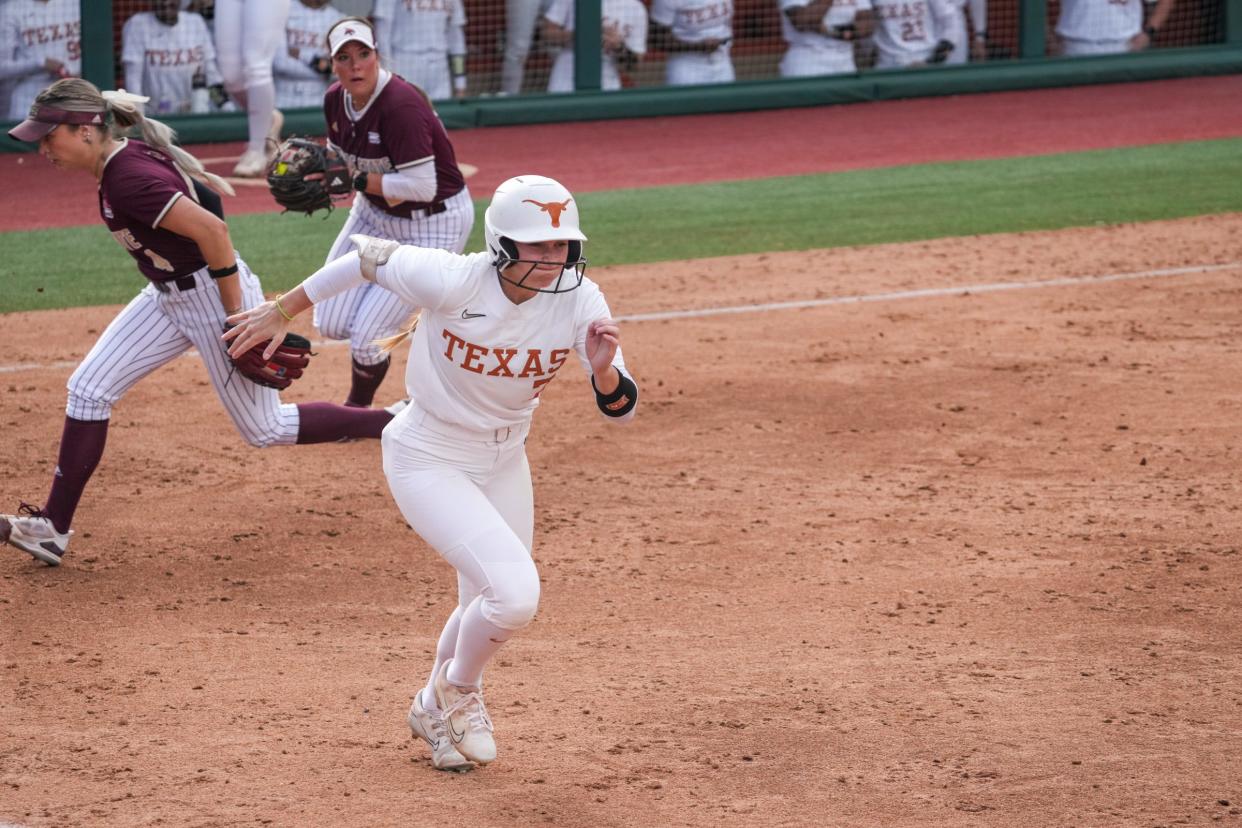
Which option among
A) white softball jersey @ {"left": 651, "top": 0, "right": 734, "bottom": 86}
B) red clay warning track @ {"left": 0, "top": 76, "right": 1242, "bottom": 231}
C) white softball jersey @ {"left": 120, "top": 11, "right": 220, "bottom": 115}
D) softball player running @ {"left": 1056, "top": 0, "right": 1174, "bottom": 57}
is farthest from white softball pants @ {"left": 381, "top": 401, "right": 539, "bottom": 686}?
softball player running @ {"left": 1056, "top": 0, "right": 1174, "bottom": 57}

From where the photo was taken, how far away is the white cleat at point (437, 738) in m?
4.14

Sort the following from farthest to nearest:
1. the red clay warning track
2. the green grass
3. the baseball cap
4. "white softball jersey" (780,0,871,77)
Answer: "white softball jersey" (780,0,871,77)
the red clay warning track
the green grass
the baseball cap

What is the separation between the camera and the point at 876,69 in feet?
53.9

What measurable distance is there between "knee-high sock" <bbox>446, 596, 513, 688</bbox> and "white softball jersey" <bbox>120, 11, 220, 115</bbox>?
10560 millimetres

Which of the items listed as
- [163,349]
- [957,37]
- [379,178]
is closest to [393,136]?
[379,178]

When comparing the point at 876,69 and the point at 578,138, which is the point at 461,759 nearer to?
the point at 578,138

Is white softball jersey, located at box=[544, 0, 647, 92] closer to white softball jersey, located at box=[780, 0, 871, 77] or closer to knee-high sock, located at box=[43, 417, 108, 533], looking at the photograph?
white softball jersey, located at box=[780, 0, 871, 77]

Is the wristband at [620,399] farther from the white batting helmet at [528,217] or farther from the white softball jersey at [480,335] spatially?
the white batting helmet at [528,217]

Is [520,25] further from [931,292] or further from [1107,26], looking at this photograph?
[931,292]

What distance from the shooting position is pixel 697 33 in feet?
51.4

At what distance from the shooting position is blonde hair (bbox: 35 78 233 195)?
517 cm

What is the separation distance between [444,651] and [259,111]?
951 cm

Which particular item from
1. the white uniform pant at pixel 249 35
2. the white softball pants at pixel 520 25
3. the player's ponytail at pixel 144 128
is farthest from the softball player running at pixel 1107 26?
the player's ponytail at pixel 144 128

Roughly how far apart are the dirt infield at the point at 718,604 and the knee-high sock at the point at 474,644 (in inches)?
10.5
